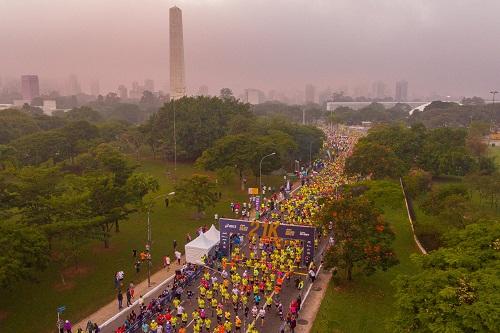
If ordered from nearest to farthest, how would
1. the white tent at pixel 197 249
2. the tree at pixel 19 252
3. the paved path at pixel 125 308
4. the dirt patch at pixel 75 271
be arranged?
the tree at pixel 19 252 < the paved path at pixel 125 308 < the dirt patch at pixel 75 271 < the white tent at pixel 197 249

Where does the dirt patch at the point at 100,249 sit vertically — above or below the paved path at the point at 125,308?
above

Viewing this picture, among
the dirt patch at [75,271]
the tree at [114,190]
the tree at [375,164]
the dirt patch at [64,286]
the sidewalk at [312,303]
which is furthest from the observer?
the tree at [375,164]

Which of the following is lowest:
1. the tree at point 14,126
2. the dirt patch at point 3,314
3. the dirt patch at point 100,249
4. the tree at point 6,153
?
the dirt patch at point 3,314

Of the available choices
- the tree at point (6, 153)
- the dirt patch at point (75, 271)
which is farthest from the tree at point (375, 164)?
the tree at point (6, 153)

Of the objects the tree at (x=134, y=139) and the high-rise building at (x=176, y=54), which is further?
the high-rise building at (x=176, y=54)

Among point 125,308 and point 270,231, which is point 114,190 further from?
point 270,231

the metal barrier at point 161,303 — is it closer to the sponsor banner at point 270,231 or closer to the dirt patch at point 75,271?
the sponsor banner at point 270,231

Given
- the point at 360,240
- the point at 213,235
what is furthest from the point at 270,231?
the point at 360,240
